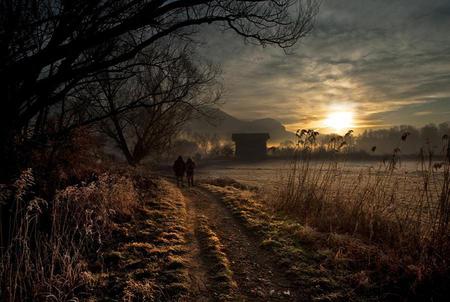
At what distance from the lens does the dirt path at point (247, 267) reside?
3.72 meters

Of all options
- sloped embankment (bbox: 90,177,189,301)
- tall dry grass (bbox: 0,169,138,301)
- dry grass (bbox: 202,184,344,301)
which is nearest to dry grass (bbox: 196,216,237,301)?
sloped embankment (bbox: 90,177,189,301)

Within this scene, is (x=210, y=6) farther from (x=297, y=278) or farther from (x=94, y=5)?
(x=297, y=278)

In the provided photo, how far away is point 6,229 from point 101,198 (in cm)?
185

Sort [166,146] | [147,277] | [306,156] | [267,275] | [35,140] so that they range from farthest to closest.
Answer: [166,146] → [306,156] → [35,140] → [267,275] → [147,277]

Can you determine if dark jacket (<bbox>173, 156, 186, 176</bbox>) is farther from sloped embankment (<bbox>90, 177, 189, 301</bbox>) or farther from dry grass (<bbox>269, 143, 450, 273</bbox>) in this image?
sloped embankment (<bbox>90, 177, 189, 301</bbox>)

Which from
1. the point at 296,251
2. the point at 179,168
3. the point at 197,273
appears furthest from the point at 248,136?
the point at 197,273

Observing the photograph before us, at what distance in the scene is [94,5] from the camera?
5.45 meters

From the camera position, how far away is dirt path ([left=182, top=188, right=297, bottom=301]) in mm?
3725

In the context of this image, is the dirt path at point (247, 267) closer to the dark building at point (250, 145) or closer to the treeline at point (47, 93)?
the treeline at point (47, 93)

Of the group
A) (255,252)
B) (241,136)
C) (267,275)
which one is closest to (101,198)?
(255,252)

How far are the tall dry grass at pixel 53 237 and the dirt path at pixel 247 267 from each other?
1710 mm

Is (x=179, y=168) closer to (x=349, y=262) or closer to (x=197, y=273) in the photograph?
(x=197, y=273)

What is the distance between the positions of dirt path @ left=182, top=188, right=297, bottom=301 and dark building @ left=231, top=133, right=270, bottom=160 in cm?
4759

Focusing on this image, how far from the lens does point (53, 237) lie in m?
4.97
